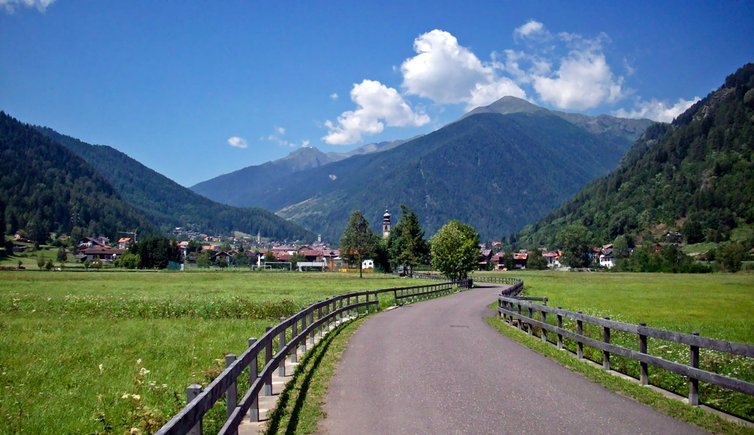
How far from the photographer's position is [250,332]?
76.0 ft

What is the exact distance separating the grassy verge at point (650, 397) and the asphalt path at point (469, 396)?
28 centimetres

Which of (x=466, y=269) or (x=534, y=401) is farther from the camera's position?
(x=466, y=269)

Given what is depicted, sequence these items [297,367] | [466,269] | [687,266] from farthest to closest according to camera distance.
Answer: [687,266]
[466,269]
[297,367]

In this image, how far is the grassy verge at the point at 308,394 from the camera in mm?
9241

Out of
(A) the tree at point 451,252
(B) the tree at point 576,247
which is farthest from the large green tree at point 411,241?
(B) the tree at point 576,247

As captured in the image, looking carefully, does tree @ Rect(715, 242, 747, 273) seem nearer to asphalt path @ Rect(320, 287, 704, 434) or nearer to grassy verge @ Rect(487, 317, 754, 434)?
grassy verge @ Rect(487, 317, 754, 434)

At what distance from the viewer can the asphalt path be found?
9.12 metres

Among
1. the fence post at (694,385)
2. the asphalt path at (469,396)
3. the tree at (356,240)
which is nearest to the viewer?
the asphalt path at (469,396)

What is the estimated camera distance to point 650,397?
11367mm

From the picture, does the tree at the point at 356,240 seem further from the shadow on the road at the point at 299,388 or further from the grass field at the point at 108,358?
the shadow on the road at the point at 299,388

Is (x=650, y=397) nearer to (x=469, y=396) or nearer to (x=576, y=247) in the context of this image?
(x=469, y=396)

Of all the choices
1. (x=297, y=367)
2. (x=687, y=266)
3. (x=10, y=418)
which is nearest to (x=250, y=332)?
(x=297, y=367)

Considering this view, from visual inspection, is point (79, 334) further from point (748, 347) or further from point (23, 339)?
point (748, 347)

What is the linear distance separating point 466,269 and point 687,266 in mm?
70083
